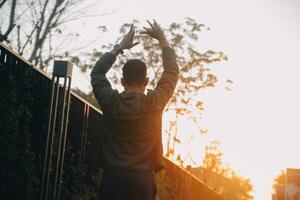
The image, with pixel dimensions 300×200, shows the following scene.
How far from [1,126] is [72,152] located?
1859 millimetres

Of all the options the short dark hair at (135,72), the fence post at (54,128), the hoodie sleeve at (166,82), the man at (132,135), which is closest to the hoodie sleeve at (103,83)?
the man at (132,135)

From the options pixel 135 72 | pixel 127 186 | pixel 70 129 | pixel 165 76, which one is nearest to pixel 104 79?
pixel 135 72

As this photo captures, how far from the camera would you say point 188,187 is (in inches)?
515

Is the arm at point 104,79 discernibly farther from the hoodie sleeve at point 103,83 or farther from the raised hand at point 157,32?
the raised hand at point 157,32

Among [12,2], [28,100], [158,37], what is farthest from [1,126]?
[12,2]

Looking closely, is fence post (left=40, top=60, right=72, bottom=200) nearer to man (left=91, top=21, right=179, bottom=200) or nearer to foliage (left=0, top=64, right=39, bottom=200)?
foliage (left=0, top=64, right=39, bottom=200)

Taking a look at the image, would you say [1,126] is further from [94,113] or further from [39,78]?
[94,113]

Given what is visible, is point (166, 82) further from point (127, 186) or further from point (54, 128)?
point (54, 128)

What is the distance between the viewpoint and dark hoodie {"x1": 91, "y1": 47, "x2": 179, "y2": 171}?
295 centimetres

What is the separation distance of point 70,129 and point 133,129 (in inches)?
→ 116

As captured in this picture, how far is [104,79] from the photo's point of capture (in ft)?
10.7

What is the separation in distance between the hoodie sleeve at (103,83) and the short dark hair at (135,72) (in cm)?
14

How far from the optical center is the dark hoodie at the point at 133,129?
295 cm

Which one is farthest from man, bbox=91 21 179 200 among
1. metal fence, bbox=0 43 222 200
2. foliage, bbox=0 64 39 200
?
foliage, bbox=0 64 39 200
